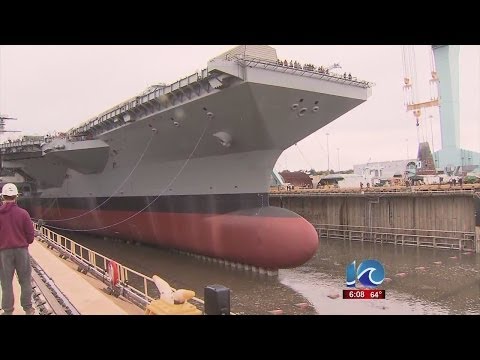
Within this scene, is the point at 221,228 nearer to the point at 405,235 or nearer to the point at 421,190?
the point at 405,235

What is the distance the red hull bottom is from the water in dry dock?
64 cm

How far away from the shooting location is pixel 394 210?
76.4 feet

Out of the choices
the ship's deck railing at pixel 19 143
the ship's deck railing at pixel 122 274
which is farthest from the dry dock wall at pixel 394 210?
the ship's deck railing at pixel 19 143

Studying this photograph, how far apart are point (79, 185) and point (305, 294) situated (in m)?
16.5

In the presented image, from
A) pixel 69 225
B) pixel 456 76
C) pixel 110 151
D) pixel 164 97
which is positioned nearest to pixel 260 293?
pixel 164 97

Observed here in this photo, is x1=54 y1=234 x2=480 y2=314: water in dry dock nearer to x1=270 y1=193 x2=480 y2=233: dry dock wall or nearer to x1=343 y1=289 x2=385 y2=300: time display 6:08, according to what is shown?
x1=343 y1=289 x2=385 y2=300: time display 6:08

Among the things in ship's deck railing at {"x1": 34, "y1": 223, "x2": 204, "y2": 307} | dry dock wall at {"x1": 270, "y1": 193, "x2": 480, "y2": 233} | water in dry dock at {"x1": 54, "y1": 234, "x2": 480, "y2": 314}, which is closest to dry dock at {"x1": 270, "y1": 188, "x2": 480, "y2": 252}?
dry dock wall at {"x1": 270, "y1": 193, "x2": 480, "y2": 233}

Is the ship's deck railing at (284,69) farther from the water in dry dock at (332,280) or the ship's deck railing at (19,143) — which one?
the ship's deck railing at (19,143)

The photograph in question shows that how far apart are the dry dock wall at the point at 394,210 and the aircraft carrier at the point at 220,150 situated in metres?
9.05

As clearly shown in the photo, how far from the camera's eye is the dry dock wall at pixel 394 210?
66.8ft

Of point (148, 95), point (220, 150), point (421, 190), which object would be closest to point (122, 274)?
point (220, 150)

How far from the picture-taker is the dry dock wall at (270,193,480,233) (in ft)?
66.8

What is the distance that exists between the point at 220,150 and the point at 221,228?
2.89 m
